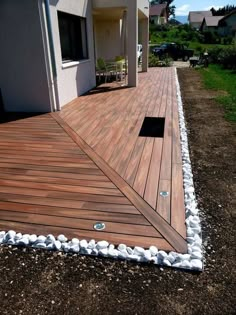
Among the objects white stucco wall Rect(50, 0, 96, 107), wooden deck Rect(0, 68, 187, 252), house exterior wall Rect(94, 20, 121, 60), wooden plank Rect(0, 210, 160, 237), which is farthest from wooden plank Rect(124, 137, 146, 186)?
house exterior wall Rect(94, 20, 121, 60)

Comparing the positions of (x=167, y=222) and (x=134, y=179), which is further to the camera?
(x=134, y=179)

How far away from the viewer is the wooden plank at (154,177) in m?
2.68

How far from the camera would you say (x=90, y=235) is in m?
2.23

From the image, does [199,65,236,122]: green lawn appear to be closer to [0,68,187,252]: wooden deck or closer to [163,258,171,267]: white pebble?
[0,68,187,252]: wooden deck

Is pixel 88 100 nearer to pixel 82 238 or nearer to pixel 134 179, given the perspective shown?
pixel 134 179

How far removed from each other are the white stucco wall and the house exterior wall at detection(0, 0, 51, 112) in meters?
0.47

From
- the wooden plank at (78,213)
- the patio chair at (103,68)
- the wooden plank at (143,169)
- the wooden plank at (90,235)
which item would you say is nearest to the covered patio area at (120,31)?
the patio chair at (103,68)

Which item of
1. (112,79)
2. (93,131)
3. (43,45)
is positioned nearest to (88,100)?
(43,45)

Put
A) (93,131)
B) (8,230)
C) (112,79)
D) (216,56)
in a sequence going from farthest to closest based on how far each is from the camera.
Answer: (216,56)
(112,79)
(93,131)
(8,230)

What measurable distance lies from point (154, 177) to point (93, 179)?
0.70 meters

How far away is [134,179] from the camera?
3055 millimetres

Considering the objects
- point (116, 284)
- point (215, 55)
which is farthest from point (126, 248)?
point (215, 55)

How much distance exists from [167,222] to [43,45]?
4.47 metres

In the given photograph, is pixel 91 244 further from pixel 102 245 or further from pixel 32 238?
pixel 32 238
